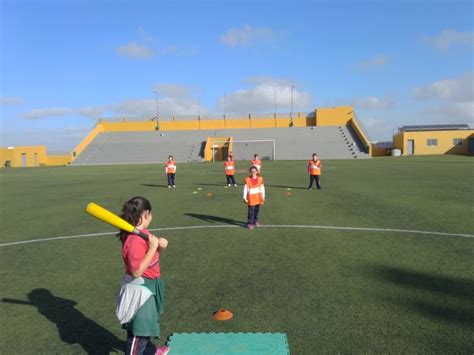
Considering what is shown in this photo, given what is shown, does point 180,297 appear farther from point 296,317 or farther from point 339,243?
point 339,243

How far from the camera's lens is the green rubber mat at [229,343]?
4043mm

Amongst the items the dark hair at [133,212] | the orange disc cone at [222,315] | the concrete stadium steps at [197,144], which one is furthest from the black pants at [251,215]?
the concrete stadium steps at [197,144]

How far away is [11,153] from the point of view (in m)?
59.9

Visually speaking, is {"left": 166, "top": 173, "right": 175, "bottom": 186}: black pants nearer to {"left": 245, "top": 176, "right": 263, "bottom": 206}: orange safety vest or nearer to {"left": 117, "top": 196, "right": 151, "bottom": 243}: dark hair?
{"left": 245, "top": 176, "right": 263, "bottom": 206}: orange safety vest

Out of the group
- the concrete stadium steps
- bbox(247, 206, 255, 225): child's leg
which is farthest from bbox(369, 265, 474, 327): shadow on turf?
the concrete stadium steps

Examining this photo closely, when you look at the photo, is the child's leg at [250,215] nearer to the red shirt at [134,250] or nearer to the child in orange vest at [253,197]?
the child in orange vest at [253,197]

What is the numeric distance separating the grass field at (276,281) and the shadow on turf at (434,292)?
0.05 ft

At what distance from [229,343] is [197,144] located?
174 ft

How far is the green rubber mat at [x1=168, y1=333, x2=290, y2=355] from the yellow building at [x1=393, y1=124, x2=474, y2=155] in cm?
5673

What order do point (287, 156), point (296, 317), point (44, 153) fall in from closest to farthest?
point (296, 317) → point (287, 156) → point (44, 153)

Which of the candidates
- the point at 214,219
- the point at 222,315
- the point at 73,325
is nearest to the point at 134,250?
the point at 222,315

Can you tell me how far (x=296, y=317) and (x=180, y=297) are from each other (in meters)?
1.68

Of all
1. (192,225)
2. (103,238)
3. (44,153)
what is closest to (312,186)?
(192,225)

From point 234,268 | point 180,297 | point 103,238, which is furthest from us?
point 103,238
